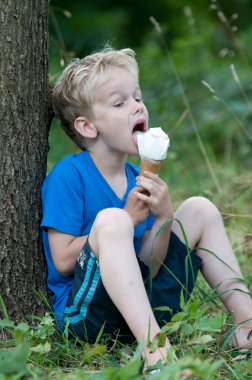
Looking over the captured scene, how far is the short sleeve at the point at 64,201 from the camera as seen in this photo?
2.58m

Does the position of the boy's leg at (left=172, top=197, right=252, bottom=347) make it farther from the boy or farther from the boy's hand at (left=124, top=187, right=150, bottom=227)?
the boy's hand at (left=124, top=187, right=150, bottom=227)

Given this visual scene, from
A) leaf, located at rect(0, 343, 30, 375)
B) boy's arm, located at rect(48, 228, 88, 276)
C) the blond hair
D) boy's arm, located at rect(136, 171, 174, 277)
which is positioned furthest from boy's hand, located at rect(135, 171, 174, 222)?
leaf, located at rect(0, 343, 30, 375)

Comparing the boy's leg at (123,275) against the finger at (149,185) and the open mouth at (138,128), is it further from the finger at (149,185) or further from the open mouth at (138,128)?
the open mouth at (138,128)

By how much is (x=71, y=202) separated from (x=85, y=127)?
36 cm

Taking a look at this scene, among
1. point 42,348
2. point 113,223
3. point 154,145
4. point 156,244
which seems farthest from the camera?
point 156,244

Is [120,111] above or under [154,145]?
above

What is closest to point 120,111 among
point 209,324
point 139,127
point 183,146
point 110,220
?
point 139,127

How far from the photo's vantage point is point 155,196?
264cm

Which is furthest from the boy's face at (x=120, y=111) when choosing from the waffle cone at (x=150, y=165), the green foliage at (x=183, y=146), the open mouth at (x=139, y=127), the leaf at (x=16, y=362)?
the leaf at (x=16, y=362)

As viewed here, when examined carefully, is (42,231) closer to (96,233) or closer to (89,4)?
(96,233)

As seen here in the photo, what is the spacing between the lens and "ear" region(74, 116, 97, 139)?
281 centimetres

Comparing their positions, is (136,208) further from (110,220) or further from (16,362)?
(16,362)

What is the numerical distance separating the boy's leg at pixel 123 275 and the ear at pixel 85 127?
492 mm

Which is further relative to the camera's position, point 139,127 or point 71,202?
point 139,127
